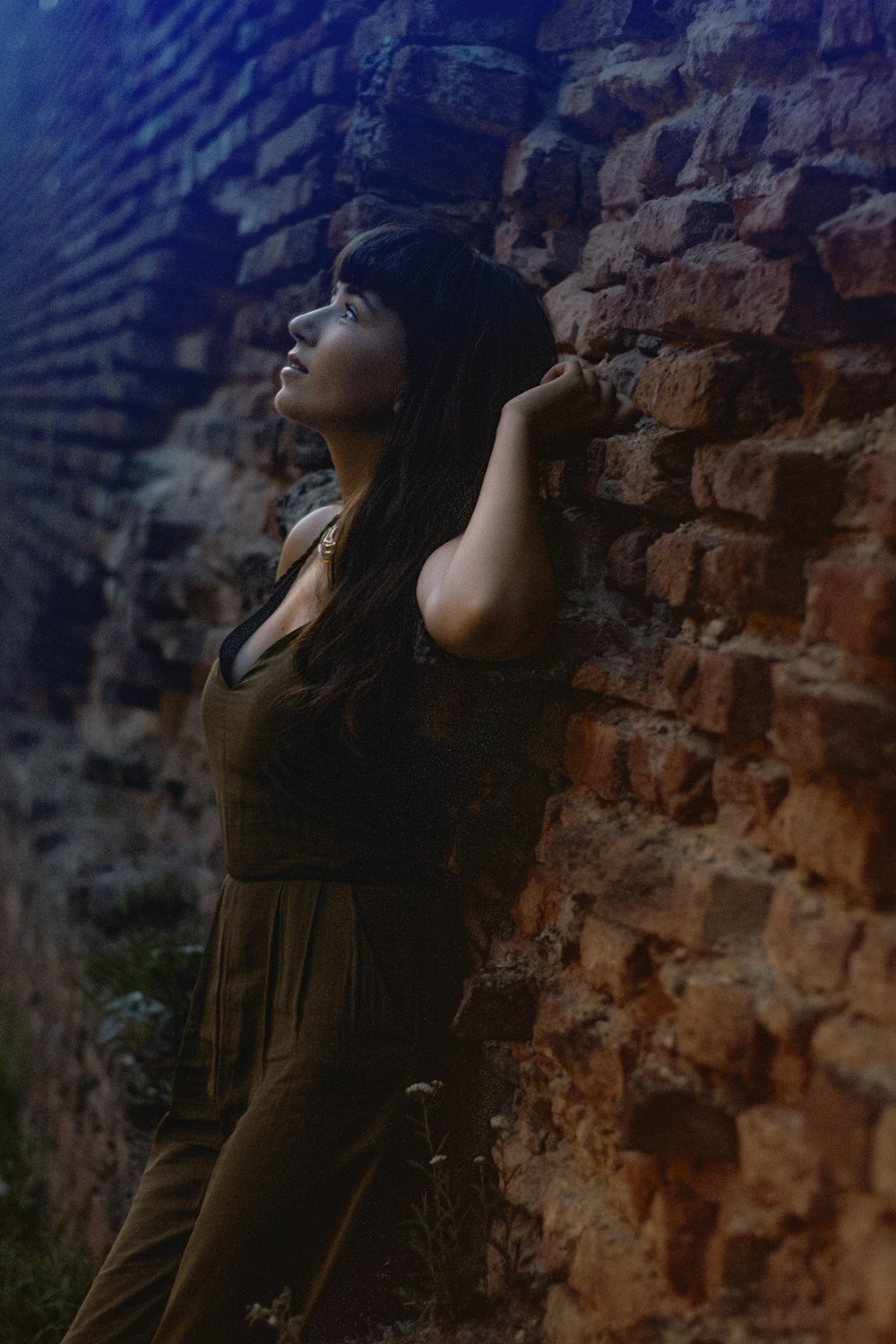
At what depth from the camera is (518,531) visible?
1.47 meters

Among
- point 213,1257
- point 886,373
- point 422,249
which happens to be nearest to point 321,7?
point 422,249

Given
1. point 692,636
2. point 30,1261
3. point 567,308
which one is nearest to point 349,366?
point 567,308

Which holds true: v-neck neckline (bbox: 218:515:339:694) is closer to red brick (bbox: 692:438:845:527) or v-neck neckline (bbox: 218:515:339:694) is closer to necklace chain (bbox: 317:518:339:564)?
necklace chain (bbox: 317:518:339:564)

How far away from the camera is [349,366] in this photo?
1736mm

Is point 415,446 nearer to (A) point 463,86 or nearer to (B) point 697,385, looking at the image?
(B) point 697,385

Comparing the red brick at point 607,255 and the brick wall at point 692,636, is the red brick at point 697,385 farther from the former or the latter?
the red brick at point 607,255

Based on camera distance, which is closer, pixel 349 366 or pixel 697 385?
pixel 697 385

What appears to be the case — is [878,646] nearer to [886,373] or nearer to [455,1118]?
[886,373]

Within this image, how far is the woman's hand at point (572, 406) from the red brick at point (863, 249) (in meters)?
0.36

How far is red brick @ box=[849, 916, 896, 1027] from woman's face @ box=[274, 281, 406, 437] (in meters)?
1.08

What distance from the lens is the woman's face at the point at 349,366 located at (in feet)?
Result: 5.70

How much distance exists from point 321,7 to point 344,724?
2.25 m

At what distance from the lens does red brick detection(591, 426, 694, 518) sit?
1.46m

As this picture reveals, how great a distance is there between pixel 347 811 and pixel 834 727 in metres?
0.80
